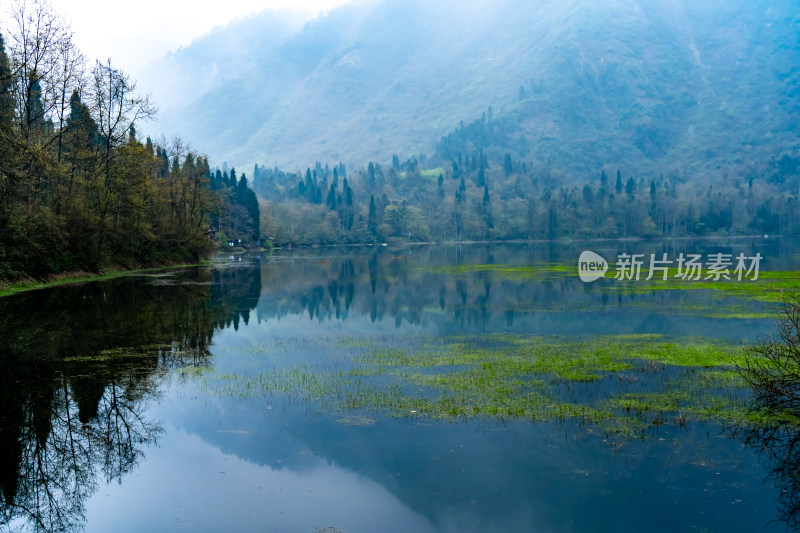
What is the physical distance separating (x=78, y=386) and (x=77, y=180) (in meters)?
44.8

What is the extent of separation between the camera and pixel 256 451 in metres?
15.4

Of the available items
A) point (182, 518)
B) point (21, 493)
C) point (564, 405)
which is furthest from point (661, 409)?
point (21, 493)

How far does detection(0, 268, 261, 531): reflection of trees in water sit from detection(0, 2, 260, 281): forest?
8.35 meters

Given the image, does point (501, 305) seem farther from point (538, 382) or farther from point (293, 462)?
point (293, 462)

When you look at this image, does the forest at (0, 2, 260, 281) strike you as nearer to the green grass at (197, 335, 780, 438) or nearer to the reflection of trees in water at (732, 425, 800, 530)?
the green grass at (197, 335, 780, 438)

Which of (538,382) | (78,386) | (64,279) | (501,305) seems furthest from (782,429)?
(64,279)

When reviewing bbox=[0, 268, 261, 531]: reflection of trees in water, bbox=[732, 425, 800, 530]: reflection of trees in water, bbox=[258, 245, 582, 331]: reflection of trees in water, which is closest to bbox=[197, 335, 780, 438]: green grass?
bbox=[732, 425, 800, 530]: reflection of trees in water

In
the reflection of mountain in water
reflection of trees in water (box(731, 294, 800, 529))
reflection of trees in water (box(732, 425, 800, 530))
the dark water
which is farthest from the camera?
the reflection of mountain in water

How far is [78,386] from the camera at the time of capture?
2003cm

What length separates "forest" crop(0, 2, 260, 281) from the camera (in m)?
45.2

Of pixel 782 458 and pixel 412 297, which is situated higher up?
pixel 412 297

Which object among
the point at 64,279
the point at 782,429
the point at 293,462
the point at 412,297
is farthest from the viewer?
the point at 64,279

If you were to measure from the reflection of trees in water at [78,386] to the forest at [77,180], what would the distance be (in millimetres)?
8353

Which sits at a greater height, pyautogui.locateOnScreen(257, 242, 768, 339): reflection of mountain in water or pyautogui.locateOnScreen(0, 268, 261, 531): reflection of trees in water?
pyautogui.locateOnScreen(257, 242, 768, 339): reflection of mountain in water
